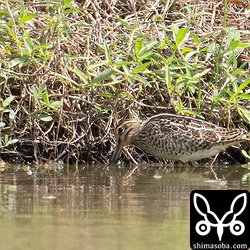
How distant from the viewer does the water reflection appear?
6.54 m

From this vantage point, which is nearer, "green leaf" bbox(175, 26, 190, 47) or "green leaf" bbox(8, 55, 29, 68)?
"green leaf" bbox(8, 55, 29, 68)

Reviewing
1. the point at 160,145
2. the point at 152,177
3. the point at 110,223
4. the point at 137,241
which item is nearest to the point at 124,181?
the point at 152,177

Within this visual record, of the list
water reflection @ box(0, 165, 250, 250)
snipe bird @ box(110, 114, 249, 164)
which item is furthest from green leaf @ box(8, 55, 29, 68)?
snipe bird @ box(110, 114, 249, 164)

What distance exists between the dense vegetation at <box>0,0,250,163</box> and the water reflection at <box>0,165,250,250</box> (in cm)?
37

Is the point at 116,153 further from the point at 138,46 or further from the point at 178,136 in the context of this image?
the point at 138,46

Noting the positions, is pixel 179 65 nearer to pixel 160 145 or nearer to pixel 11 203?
pixel 160 145

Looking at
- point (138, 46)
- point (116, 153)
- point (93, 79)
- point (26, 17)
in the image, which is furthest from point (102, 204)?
point (26, 17)

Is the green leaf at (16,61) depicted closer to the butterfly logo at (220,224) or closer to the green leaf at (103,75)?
the green leaf at (103,75)

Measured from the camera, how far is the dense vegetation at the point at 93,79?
9.84 meters

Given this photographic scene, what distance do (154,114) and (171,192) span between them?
2.23 m

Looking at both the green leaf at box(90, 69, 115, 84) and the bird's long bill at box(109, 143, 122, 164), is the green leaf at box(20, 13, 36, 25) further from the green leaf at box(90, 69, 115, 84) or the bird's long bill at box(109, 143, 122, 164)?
the bird's long bill at box(109, 143, 122, 164)

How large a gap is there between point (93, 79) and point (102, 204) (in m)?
2.20

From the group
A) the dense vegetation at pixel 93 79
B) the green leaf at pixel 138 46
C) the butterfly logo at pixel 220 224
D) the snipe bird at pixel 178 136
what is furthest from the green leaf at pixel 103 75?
the butterfly logo at pixel 220 224

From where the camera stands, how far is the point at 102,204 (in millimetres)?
7805
